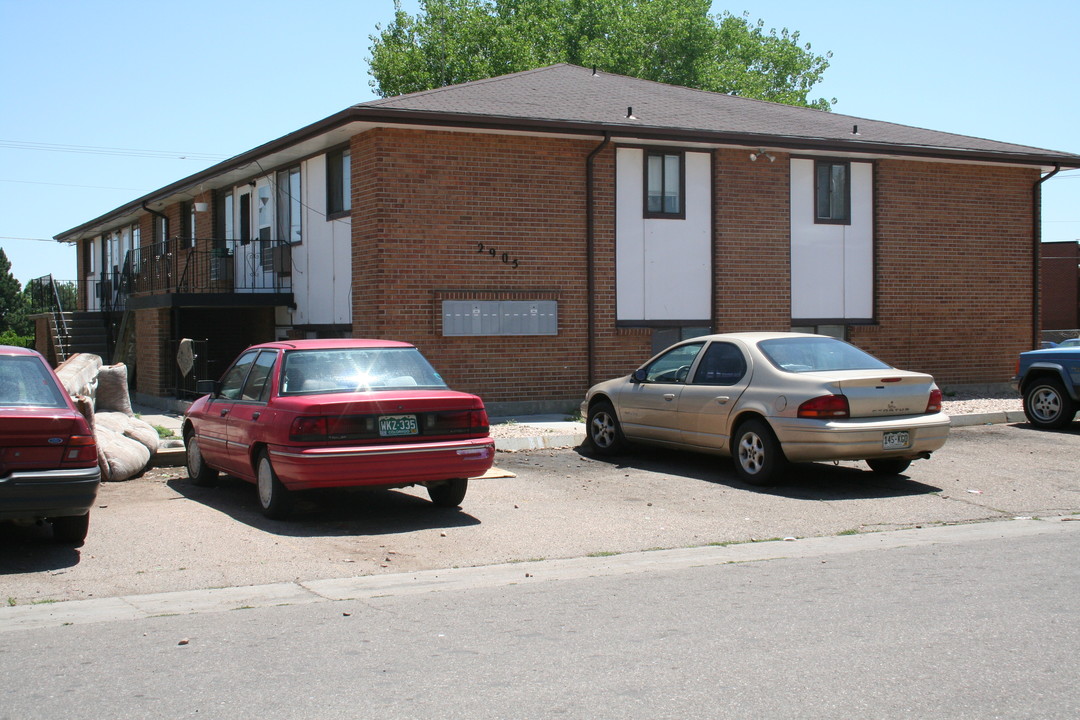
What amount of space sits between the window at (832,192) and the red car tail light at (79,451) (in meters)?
14.8

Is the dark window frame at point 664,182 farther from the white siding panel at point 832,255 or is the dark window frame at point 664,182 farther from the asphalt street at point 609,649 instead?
the asphalt street at point 609,649

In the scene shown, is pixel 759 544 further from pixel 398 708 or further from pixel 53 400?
pixel 53 400

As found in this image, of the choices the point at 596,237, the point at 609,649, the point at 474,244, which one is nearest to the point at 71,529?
the point at 609,649

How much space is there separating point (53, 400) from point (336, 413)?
6.86 ft

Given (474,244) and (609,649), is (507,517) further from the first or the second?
(474,244)

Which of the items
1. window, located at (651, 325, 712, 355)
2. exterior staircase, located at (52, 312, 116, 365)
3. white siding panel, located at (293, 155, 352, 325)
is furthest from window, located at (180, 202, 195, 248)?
window, located at (651, 325, 712, 355)

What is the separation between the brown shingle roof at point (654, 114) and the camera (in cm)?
1664

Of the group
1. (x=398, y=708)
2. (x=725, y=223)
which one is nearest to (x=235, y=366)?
(x=398, y=708)

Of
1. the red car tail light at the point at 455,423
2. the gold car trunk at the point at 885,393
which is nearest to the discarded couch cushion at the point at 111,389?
the red car tail light at the point at 455,423

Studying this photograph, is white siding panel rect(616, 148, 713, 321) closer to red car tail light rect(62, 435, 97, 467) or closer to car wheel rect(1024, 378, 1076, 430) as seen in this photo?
car wheel rect(1024, 378, 1076, 430)

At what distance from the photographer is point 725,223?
1847 centimetres

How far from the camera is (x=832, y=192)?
19.5m

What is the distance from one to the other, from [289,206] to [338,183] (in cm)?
238

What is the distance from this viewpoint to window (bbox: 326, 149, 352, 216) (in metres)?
17.4
